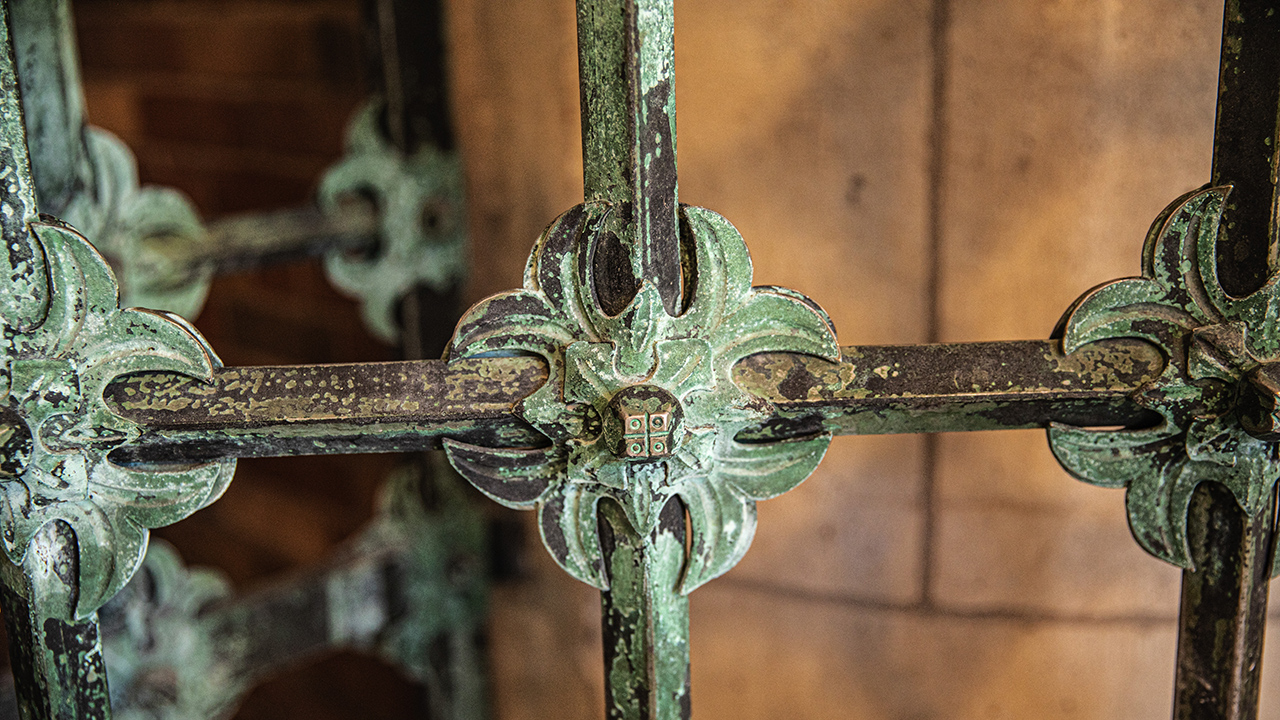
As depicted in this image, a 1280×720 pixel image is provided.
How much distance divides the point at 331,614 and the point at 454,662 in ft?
0.64

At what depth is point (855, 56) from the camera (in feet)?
2.88

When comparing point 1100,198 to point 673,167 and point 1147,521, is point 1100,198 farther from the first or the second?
point 673,167

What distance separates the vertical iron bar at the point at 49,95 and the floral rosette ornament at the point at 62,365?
0.30 m

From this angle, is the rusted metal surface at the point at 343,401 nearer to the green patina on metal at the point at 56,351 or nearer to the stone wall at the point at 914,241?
the green patina on metal at the point at 56,351

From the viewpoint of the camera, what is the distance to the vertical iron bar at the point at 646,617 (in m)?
0.55

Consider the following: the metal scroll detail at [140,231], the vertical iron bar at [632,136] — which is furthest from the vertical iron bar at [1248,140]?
the metal scroll detail at [140,231]

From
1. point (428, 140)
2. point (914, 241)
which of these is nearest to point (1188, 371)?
point (914, 241)

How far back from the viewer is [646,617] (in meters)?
0.55

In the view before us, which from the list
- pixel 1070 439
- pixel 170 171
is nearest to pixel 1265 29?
pixel 1070 439

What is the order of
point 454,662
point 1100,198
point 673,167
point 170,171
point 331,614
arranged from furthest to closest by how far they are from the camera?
point 170,171, point 454,662, point 331,614, point 1100,198, point 673,167

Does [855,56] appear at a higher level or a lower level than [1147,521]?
higher

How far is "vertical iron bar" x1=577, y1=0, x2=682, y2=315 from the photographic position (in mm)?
490

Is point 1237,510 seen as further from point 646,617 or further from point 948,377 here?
point 646,617

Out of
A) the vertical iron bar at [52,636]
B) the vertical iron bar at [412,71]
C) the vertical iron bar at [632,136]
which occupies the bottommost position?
the vertical iron bar at [52,636]
